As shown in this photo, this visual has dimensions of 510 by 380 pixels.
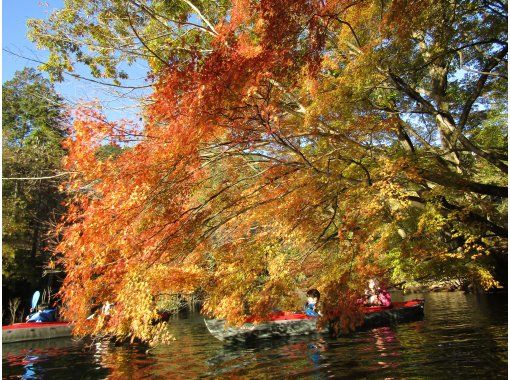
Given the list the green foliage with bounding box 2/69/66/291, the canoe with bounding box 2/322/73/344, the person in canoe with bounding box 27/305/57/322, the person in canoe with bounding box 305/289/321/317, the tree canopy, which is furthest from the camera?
the green foliage with bounding box 2/69/66/291

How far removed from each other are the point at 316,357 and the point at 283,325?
3104 mm

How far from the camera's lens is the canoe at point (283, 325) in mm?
10742

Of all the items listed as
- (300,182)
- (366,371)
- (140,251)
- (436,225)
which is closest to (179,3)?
(300,182)

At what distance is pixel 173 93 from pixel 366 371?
215 inches

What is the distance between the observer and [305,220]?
9.61 metres

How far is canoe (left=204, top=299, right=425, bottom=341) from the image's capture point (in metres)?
10.7

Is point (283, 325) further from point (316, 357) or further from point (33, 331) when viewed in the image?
point (33, 331)

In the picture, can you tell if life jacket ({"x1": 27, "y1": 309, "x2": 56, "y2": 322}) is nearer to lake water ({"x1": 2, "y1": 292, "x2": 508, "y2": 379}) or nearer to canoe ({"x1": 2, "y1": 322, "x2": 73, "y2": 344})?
canoe ({"x1": 2, "y1": 322, "x2": 73, "y2": 344})

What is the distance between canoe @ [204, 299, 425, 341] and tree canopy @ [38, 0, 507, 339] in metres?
1.30

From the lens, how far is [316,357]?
320 inches

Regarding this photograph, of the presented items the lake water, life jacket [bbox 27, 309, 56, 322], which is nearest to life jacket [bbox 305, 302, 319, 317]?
the lake water

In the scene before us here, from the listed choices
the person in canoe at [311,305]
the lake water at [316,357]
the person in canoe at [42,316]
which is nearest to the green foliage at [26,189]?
the person in canoe at [42,316]

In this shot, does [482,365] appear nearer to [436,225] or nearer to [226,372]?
[436,225]

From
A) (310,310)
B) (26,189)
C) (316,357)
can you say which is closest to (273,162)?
(316,357)
